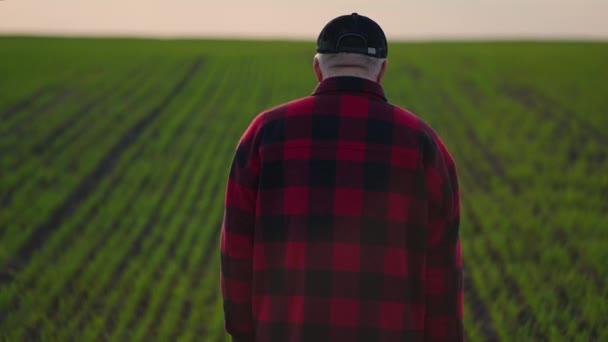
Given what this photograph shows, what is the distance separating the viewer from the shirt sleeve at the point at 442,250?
2178 mm

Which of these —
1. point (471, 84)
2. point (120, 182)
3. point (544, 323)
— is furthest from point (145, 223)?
point (471, 84)

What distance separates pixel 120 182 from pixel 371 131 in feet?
29.2

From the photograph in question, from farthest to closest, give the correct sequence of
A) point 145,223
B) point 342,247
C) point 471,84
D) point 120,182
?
point 471,84
point 120,182
point 145,223
point 342,247

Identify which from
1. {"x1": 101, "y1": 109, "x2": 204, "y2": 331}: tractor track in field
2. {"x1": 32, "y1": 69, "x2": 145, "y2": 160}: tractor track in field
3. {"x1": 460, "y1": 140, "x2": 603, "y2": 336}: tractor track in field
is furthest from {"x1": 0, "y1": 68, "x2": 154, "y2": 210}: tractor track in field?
{"x1": 460, "y1": 140, "x2": 603, "y2": 336}: tractor track in field

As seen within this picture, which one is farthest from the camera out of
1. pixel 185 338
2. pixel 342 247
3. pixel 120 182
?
pixel 120 182

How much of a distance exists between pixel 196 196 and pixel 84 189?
175 cm

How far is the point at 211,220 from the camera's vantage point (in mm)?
8570

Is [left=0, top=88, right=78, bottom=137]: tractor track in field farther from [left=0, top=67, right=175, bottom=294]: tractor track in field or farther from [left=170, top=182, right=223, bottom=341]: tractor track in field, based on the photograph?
[left=170, top=182, right=223, bottom=341]: tractor track in field

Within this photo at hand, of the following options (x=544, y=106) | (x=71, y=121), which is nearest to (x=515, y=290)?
(x=71, y=121)

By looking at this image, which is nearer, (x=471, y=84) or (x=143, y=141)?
(x=143, y=141)

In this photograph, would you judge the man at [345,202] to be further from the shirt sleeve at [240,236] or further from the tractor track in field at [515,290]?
the tractor track in field at [515,290]

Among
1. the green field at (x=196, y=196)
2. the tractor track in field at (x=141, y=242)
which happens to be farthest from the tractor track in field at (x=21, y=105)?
the tractor track in field at (x=141, y=242)

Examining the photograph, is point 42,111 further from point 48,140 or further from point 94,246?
point 94,246

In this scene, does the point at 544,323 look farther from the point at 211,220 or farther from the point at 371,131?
the point at 211,220
